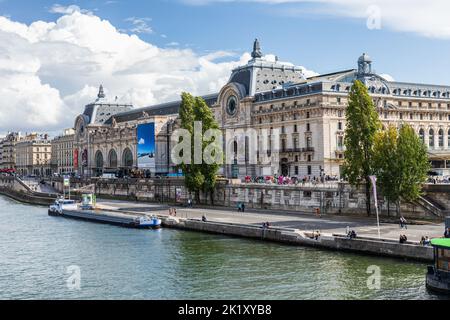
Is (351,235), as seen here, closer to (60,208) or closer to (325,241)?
(325,241)

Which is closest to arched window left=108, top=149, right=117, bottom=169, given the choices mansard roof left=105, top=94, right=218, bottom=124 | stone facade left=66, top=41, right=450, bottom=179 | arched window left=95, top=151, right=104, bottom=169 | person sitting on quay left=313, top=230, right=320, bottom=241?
arched window left=95, top=151, right=104, bottom=169

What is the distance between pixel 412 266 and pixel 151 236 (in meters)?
27.6

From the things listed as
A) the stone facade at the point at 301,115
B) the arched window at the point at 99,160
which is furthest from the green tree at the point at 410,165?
the arched window at the point at 99,160

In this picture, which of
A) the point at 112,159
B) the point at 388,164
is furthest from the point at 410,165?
the point at 112,159

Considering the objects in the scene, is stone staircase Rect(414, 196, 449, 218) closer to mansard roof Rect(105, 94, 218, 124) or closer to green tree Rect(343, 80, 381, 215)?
green tree Rect(343, 80, 381, 215)

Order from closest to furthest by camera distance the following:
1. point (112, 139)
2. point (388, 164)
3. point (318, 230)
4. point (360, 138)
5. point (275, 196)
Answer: point (318, 230), point (388, 164), point (360, 138), point (275, 196), point (112, 139)

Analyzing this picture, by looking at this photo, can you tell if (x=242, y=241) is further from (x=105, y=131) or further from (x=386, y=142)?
(x=105, y=131)

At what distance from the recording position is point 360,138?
60438 millimetres

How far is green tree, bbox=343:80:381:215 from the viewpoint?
5972cm

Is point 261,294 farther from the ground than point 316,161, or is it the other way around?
point 316,161

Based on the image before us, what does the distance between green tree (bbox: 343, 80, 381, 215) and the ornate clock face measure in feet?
150

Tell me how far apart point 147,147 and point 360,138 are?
7447 cm

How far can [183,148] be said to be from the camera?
8106cm

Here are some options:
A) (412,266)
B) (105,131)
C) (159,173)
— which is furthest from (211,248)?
(105,131)
